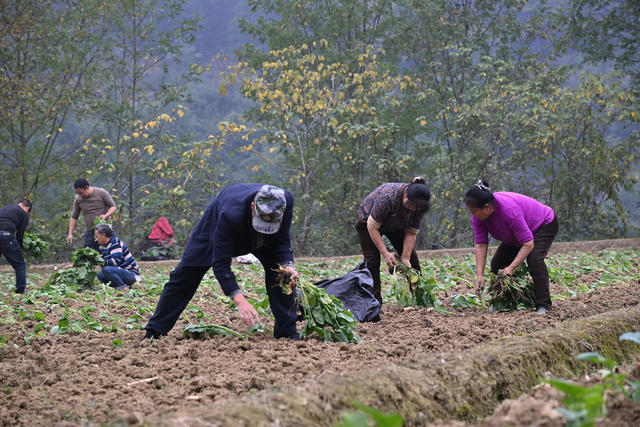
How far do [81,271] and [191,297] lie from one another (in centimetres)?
422

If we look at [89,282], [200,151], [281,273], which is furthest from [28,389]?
[200,151]

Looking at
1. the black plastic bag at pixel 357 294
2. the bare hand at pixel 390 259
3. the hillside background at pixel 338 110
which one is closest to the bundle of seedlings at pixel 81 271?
the black plastic bag at pixel 357 294

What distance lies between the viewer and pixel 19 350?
4457 millimetres

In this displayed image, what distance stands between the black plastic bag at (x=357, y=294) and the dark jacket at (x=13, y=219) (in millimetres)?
5171

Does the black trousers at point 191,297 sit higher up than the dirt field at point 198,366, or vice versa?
the black trousers at point 191,297

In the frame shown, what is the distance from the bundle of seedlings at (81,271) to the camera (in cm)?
805

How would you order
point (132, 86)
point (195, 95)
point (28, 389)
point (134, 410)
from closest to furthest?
1. point (134, 410)
2. point (28, 389)
3. point (132, 86)
4. point (195, 95)

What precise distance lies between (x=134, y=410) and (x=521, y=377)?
81.0 inches

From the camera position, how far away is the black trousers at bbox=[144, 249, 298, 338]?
4473mm

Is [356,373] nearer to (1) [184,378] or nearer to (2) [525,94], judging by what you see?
(1) [184,378]

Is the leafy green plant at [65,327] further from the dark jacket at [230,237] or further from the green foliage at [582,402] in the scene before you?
the green foliage at [582,402]

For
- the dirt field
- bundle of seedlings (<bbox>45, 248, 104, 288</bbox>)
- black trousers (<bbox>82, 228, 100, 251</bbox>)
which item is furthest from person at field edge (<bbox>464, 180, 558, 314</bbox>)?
black trousers (<bbox>82, 228, 100, 251</bbox>)

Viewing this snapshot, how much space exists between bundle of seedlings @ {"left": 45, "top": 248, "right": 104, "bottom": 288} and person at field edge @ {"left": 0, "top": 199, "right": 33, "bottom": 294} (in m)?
0.38

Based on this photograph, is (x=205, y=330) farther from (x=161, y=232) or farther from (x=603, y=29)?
(x=603, y=29)
